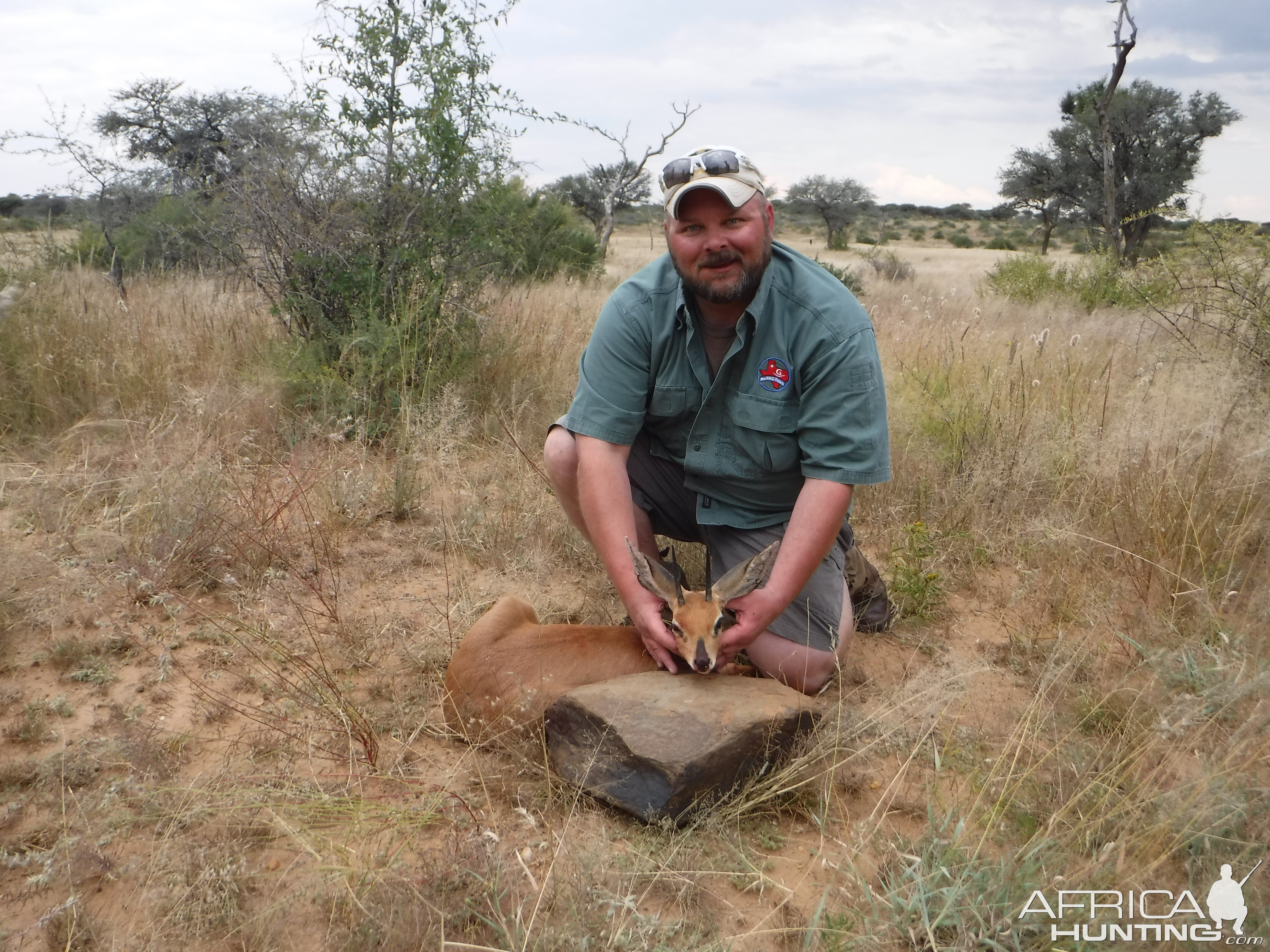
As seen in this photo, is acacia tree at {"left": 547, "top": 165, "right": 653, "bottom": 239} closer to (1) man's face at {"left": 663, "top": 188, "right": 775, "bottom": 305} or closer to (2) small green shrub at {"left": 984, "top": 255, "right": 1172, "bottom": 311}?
(2) small green shrub at {"left": 984, "top": 255, "right": 1172, "bottom": 311}

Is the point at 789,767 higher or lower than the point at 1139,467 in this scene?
lower

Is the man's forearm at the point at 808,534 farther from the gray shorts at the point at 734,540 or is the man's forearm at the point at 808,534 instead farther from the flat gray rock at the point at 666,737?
the flat gray rock at the point at 666,737

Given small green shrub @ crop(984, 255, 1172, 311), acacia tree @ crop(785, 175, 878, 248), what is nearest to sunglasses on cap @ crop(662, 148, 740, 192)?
small green shrub @ crop(984, 255, 1172, 311)

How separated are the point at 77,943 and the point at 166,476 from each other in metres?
2.59

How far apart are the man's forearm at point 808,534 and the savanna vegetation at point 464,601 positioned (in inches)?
19.7

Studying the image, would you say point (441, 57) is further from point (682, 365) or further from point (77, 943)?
point (77, 943)

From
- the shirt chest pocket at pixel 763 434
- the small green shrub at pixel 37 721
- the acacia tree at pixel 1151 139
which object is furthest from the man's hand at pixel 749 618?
the acacia tree at pixel 1151 139

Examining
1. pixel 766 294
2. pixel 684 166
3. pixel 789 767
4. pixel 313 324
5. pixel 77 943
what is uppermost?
pixel 684 166

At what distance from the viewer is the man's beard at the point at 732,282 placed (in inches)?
124

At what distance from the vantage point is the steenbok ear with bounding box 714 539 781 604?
261 cm

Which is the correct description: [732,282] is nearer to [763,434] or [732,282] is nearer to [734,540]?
[763,434]

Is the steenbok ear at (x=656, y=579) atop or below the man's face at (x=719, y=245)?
below

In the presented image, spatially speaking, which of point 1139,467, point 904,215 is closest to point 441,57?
point 1139,467

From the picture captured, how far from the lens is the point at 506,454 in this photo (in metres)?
5.55
